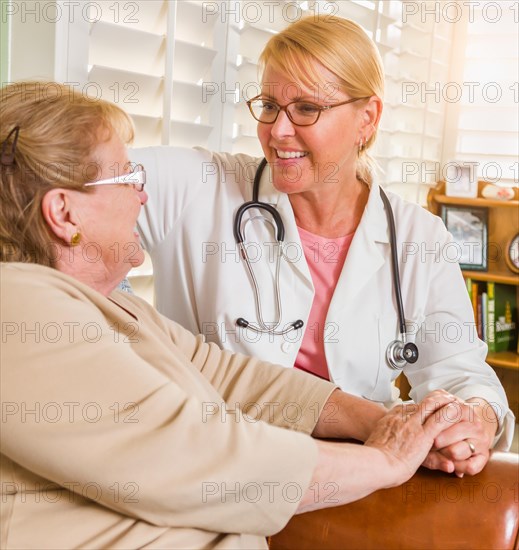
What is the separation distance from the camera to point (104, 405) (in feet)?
3.23

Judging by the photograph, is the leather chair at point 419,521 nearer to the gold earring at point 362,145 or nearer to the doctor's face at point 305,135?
the doctor's face at point 305,135

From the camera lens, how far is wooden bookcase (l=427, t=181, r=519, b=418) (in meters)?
3.57

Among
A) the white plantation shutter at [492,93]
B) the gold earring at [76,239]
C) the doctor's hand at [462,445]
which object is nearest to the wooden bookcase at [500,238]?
the white plantation shutter at [492,93]

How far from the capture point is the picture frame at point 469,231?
12.1 ft

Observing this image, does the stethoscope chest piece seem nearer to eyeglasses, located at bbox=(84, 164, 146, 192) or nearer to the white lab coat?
the white lab coat

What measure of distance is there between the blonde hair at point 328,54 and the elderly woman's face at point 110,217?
650mm

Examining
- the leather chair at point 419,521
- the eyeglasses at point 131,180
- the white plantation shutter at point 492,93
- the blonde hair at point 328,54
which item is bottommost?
the leather chair at point 419,521

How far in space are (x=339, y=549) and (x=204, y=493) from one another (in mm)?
276

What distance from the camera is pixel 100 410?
983 millimetres

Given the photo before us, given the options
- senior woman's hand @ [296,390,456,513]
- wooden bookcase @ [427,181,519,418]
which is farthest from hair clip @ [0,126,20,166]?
wooden bookcase @ [427,181,519,418]

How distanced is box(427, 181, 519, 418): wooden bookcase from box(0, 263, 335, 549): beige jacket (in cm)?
269

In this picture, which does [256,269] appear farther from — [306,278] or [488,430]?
[488,430]

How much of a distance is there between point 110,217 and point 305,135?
703 mm

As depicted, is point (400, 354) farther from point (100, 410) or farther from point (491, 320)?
point (491, 320)
